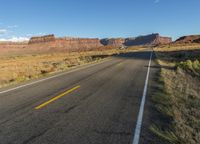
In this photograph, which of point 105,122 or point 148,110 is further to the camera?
point 148,110

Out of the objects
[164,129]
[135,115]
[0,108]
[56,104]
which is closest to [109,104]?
[135,115]

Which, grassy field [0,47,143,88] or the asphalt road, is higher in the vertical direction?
the asphalt road

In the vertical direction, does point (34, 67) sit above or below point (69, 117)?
below

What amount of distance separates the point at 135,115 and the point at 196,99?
9.88 ft

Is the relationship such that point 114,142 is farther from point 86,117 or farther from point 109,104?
point 109,104

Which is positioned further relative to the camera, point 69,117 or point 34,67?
point 34,67

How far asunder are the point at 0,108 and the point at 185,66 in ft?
48.8

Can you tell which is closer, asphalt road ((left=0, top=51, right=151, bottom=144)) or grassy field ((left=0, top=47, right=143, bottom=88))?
asphalt road ((left=0, top=51, right=151, bottom=144))

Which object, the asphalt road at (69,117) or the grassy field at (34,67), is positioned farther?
the grassy field at (34,67)

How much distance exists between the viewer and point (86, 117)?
529cm

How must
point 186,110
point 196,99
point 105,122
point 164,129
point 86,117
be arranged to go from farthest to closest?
point 196,99 < point 186,110 < point 86,117 < point 105,122 < point 164,129

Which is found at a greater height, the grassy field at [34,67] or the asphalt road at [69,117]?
the asphalt road at [69,117]

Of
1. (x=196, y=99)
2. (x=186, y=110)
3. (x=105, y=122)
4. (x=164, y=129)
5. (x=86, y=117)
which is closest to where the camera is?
(x=164, y=129)

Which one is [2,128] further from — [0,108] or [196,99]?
[196,99]
